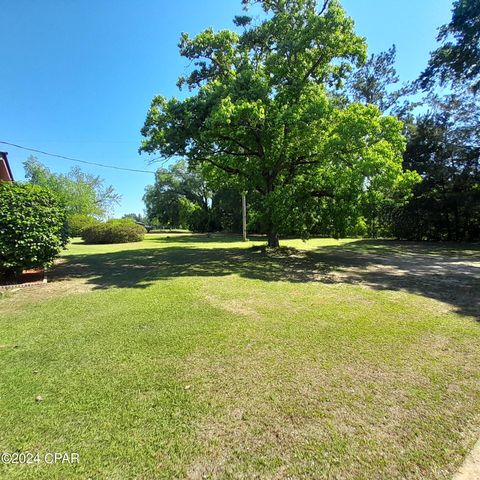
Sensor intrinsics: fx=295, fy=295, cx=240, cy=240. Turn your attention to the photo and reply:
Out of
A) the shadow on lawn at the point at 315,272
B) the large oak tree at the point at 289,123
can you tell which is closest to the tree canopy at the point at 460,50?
the large oak tree at the point at 289,123

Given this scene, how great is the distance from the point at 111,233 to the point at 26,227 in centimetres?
1252

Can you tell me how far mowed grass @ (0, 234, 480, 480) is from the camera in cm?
198

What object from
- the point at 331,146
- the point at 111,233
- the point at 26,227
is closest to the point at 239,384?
the point at 26,227

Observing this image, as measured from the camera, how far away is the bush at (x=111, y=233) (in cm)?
1816

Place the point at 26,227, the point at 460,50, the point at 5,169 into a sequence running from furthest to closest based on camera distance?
the point at 460,50 < the point at 5,169 < the point at 26,227

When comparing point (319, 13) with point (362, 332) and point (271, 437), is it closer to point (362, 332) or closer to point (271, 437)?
point (362, 332)

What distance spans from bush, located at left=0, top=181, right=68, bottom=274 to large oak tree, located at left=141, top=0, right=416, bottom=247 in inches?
203

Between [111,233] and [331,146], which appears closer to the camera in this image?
[331,146]

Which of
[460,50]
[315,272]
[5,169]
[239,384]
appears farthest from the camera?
[460,50]

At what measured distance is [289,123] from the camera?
33.1 feet

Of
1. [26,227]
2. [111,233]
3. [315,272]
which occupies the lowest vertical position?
[315,272]

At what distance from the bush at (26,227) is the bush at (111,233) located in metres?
11.6

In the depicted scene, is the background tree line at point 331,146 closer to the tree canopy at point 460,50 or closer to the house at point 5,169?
the tree canopy at point 460,50

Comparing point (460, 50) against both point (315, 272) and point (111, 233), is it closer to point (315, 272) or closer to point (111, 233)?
point (315, 272)
